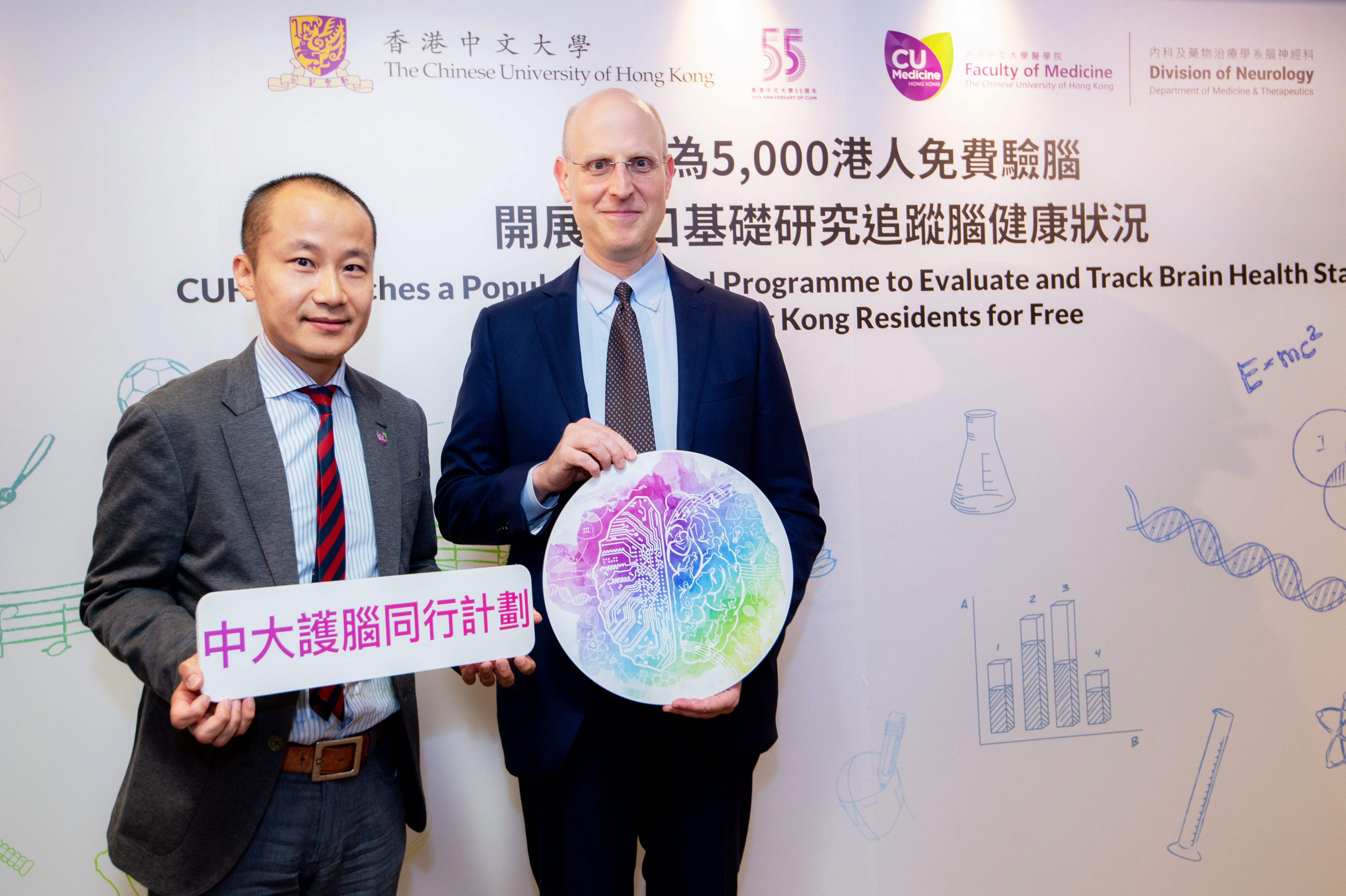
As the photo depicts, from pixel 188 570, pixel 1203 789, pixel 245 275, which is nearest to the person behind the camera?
pixel 188 570

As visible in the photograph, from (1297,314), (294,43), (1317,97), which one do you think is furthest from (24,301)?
(1317,97)

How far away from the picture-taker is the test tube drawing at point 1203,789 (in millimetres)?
2422

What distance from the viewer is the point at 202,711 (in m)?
1.11

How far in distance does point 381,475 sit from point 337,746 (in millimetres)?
454

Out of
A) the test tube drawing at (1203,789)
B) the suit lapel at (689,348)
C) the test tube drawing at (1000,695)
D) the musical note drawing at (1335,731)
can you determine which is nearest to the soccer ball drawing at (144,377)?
the suit lapel at (689,348)

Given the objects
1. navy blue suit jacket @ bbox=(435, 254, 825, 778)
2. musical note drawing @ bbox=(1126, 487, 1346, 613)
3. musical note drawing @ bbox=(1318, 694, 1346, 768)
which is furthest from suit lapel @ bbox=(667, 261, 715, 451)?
musical note drawing @ bbox=(1318, 694, 1346, 768)

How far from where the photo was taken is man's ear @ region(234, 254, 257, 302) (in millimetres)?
1362

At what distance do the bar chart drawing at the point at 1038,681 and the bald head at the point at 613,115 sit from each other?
1.63 metres

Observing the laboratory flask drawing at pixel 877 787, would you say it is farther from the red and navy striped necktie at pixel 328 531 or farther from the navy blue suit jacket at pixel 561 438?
the red and navy striped necktie at pixel 328 531

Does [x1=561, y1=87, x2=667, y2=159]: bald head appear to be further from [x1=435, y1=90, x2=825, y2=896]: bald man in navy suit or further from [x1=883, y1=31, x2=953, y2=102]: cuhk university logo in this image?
[x1=883, y1=31, x2=953, y2=102]: cuhk university logo

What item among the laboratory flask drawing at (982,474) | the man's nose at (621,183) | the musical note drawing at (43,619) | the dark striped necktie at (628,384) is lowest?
the musical note drawing at (43,619)

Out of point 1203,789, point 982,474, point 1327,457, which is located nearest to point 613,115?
point 982,474

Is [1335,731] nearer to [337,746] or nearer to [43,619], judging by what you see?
[337,746]

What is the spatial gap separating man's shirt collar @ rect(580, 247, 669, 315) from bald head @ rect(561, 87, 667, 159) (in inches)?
8.8
